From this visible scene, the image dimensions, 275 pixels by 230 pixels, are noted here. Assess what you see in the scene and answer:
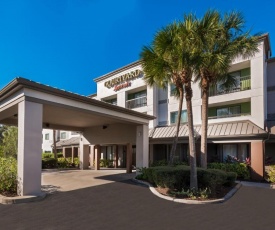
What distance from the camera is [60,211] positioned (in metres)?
8.55

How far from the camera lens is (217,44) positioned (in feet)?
45.4

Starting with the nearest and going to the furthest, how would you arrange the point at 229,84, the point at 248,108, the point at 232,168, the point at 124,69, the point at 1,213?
1. the point at 1,213
2. the point at 229,84
3. the point at 232,168
4. the point at 248,108
5. the point at 124,69

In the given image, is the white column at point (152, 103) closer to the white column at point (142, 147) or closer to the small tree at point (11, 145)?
the white column at point (142, 147)

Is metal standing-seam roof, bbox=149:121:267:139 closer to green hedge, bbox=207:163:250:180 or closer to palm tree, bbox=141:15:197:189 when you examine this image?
green hedge, bbox=207:163:250:180

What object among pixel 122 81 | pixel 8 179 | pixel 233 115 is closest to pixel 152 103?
pixel 122 81

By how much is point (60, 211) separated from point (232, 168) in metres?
13.9

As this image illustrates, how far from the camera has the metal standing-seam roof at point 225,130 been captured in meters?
18.0

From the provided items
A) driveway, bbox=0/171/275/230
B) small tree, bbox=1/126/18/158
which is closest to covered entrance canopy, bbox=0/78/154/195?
driveway, bbox=0/171/275/230

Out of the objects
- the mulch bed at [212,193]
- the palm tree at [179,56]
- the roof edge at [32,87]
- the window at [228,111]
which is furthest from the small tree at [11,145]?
the window at [228,111]

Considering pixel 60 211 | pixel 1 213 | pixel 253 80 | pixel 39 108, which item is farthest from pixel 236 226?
pixel 253 80

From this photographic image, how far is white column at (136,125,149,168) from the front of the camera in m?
17.8

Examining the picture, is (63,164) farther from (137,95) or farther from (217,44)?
(217,44)

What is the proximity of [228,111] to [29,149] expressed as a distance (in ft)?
59.4

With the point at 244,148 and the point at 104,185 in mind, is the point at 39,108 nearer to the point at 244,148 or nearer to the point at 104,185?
the point at 104,185
